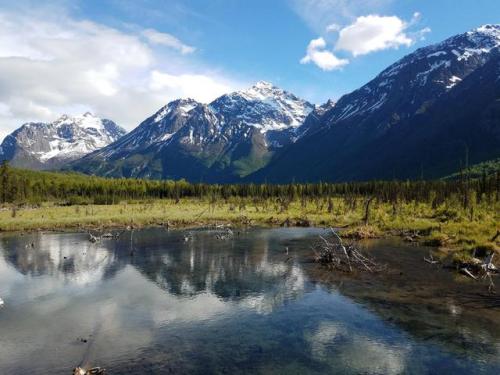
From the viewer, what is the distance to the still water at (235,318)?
70.8 feet

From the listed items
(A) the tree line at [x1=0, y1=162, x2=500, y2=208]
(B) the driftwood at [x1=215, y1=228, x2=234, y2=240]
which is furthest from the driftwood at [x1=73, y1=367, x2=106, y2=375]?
(A) the tree line at [x1=0, y1=162, x2=500, y2=208]

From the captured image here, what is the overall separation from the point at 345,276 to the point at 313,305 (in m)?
9.98

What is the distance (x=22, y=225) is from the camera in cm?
8019

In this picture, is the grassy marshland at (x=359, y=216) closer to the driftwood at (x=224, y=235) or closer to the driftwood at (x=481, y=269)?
the driftwood at (x=481, y=269)

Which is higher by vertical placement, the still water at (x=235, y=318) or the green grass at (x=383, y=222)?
the green grass at (x=383, y=222)

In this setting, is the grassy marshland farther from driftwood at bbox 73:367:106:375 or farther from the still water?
driftwood at bbox 73:367:106:375

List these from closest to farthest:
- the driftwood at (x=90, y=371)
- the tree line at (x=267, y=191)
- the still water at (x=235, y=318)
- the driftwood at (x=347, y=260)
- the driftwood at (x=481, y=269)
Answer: the driftwood at (x=90, y=371)
the still water at (x=235, y=318)
the driftwood at (x=481, y=269)
the driftwood at (x=347, y=260)
the tree line at (x=267, y=191)

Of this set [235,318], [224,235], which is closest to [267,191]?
[224,235]

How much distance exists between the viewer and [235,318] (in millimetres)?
28359

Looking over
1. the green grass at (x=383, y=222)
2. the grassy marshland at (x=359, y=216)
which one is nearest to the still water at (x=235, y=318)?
the green grass at (x=383, y=222)

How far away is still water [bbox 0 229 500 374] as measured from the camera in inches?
850

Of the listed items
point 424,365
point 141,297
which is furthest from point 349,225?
point 424,365

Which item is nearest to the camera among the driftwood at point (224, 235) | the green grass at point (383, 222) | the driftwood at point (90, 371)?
the driftwood at point (90, 371)

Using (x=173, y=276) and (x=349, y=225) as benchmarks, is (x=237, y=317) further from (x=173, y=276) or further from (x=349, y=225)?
(x=349, y=225)
